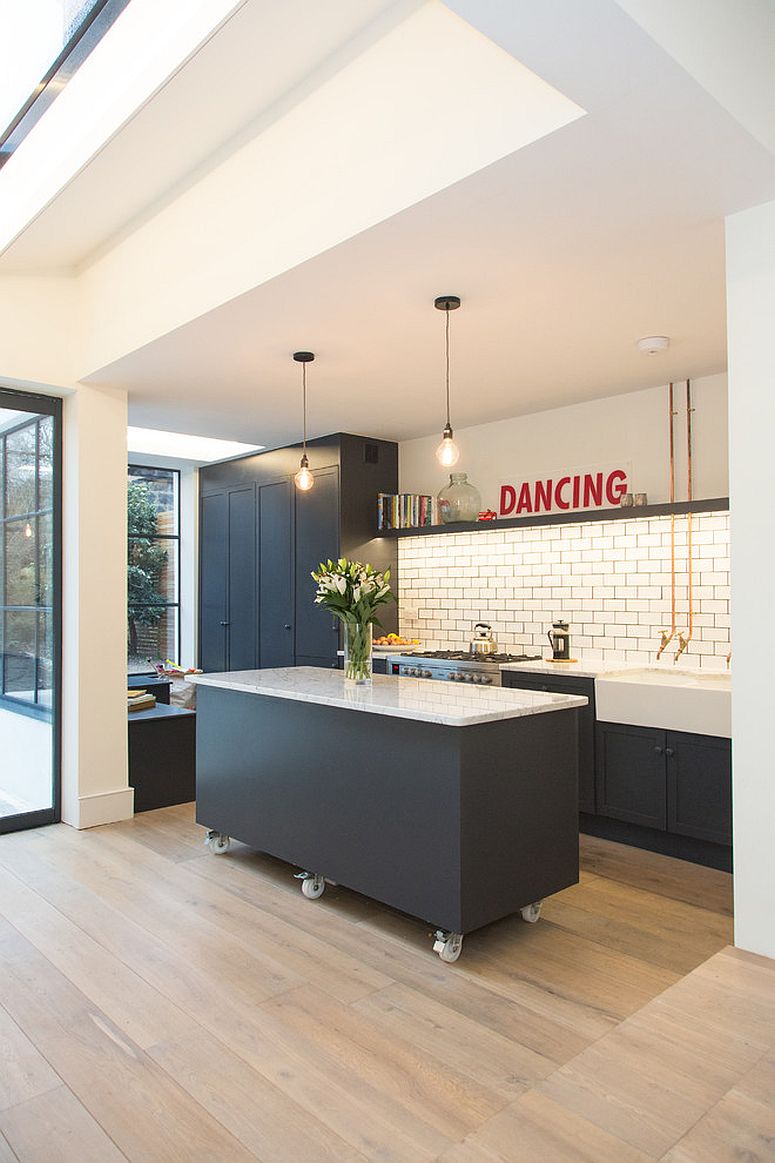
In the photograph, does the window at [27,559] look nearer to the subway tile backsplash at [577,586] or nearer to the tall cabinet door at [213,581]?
the tall cabinet door at [213,581]

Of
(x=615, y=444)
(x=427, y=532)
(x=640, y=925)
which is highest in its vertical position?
(x=615, y=444)

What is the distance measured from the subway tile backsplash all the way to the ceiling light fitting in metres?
1.03

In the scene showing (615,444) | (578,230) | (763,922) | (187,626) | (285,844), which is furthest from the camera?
(187,626)

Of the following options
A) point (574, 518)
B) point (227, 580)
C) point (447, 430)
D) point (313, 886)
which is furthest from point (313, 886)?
point (227, 580)

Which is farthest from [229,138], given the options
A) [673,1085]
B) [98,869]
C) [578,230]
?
[673,1085]

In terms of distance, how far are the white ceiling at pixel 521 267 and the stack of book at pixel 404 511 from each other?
2.78 feet

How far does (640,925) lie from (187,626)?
19.1ft

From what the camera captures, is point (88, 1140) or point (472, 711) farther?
point (472, 711)

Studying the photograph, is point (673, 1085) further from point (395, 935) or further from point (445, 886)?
point (395, 935)

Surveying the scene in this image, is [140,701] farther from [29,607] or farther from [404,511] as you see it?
[404,511]

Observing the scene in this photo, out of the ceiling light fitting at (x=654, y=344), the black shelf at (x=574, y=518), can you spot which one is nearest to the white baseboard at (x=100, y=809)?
the black shelf at (x=574, y=518)

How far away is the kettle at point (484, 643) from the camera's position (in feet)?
18.8

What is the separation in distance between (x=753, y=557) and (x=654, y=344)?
1.88 m

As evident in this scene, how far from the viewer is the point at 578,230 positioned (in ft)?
9.63
